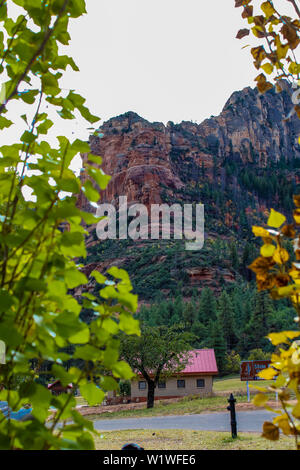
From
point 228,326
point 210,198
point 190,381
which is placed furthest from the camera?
point 210,198

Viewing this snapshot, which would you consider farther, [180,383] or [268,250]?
[180,383]

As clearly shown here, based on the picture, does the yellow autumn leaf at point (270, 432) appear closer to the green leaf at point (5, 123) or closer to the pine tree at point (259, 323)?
the green leaf at point (5, 123)

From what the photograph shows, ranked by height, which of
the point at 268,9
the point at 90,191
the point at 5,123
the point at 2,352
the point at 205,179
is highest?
the point at 205,179

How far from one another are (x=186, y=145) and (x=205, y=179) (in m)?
9.27

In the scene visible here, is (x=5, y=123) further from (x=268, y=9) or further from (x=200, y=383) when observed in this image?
(x=200, y=383)

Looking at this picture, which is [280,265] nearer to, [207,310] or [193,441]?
[193,441]

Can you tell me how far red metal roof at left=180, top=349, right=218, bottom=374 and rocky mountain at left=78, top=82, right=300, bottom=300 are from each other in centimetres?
2689

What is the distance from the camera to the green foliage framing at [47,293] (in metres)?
0.69

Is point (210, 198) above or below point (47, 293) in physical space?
above

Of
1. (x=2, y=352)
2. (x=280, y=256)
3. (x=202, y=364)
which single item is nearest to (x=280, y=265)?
(x=280, y=256)

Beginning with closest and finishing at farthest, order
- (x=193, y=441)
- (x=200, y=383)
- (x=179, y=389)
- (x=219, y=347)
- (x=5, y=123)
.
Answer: (x=5, y=123), (x=193, y=441), (x=200, y=383), (x=179, y=389), (x=219, y=347)

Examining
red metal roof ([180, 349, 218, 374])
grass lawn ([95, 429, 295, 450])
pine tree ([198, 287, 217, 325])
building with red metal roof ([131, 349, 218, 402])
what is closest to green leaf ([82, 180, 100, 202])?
grass lawn ([95, 429, 295, 450])

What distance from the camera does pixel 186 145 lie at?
288 ft

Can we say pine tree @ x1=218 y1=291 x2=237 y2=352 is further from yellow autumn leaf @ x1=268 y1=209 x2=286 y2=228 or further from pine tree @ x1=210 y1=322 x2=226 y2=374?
yellow autumn leaf @ x1=268 y1=209 x2=286 y2=228
